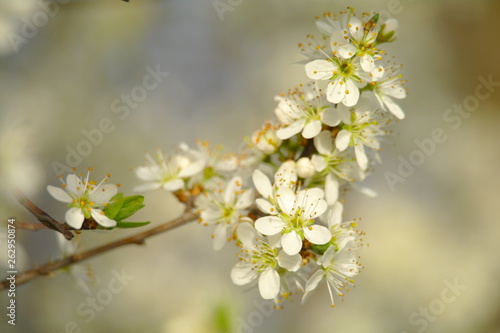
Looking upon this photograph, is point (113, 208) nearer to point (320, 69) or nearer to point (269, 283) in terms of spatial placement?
point (269, 283)

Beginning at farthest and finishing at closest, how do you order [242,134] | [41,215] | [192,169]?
[242,134] → [192,169] → [41,215]

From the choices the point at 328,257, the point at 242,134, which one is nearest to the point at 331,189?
the point at 328,257

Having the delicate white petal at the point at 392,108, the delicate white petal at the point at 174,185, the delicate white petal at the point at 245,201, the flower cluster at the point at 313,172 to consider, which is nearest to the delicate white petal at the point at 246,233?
the flower cluster at the point at 313,172

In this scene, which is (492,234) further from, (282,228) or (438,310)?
(282,228)

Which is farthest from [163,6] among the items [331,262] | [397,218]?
[331,262]

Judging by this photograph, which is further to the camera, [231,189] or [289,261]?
[231,189]

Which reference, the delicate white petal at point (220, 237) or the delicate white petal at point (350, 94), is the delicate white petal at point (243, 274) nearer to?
the delicate white petal at point (220, 237)
